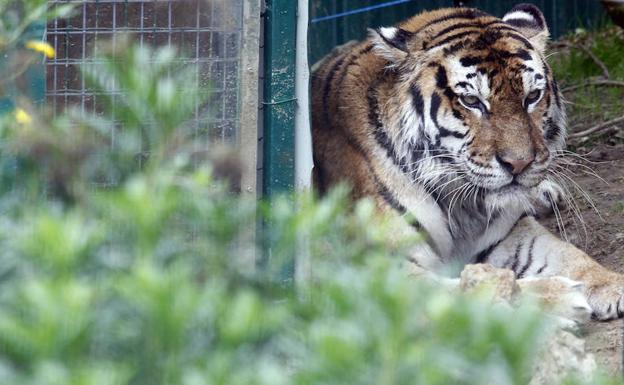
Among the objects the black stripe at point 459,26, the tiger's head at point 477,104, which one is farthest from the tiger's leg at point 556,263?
the black stripe at point 459,26

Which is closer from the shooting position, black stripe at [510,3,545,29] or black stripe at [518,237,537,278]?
black stripe at [518,237,537,278]

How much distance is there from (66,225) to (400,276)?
544 millimetres

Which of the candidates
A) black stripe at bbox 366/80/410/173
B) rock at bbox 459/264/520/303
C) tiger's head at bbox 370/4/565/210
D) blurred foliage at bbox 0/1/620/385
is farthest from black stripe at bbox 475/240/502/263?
blurred foliage at bbox 0/1/620/385

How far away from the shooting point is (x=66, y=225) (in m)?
1.96

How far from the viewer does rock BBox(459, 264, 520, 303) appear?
407 centimetres

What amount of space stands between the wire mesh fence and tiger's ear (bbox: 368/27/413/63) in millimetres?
692

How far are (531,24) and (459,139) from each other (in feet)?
2.56

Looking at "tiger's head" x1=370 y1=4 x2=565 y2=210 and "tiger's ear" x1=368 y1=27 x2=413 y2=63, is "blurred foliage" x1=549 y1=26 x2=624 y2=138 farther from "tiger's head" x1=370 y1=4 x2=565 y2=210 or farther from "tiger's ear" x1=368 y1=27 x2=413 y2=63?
"tiger's ear" x1=368 y1=27 x2=413 y2=63

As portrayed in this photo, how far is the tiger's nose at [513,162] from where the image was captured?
4.88 meters

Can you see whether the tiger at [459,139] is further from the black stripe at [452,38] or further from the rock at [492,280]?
the rock at [492,280]

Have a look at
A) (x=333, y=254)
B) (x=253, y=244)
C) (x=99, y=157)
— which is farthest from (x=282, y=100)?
(x=333, y=254)

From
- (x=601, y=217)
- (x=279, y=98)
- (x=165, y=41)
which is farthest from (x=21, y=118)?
(x=601, y=217)

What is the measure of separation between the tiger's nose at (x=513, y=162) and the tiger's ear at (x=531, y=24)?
0.68 m

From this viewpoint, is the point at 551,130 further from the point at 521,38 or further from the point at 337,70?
the point at 337,70
